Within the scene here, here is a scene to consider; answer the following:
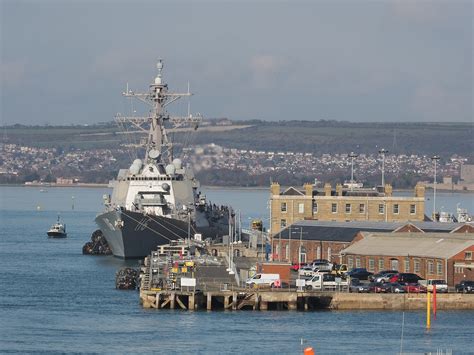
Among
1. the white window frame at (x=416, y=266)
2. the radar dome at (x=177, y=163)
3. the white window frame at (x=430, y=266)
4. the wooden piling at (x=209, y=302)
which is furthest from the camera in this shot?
the radar dome at (x=177, y=163)

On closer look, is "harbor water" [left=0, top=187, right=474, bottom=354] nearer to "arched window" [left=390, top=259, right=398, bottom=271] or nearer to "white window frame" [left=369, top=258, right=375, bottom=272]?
"white window frame" [left=369, top=258, right=375, bottom=272]

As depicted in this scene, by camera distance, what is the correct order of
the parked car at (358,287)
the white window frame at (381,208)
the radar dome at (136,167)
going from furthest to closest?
the radar dome at (136,167), the white window frame at (381,208), the parked car at (358,287)

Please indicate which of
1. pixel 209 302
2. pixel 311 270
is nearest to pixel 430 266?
pixel 311 270

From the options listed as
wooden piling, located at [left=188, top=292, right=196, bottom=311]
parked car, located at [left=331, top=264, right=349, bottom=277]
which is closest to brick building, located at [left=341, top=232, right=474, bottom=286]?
parked car, located at [left=331, top=264, right=349, bottom=277]

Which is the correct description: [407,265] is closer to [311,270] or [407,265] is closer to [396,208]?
→ [311,270]

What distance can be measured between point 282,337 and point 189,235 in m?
51.0

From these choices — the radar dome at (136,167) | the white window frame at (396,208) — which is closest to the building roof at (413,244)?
the white window frame at (396,208)

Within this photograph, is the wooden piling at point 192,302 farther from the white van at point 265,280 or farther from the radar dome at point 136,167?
the radar dome at point 136,167

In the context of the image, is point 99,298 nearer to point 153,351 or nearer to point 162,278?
point 162,278

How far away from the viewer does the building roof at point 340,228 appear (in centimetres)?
10025

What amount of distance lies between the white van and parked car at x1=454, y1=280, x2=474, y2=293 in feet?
27.9

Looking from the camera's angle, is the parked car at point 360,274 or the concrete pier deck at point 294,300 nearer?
the concrete pier deck at point 294,300

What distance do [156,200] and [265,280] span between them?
47.6 m

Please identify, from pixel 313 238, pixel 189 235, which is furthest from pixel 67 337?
pixel 189 235
